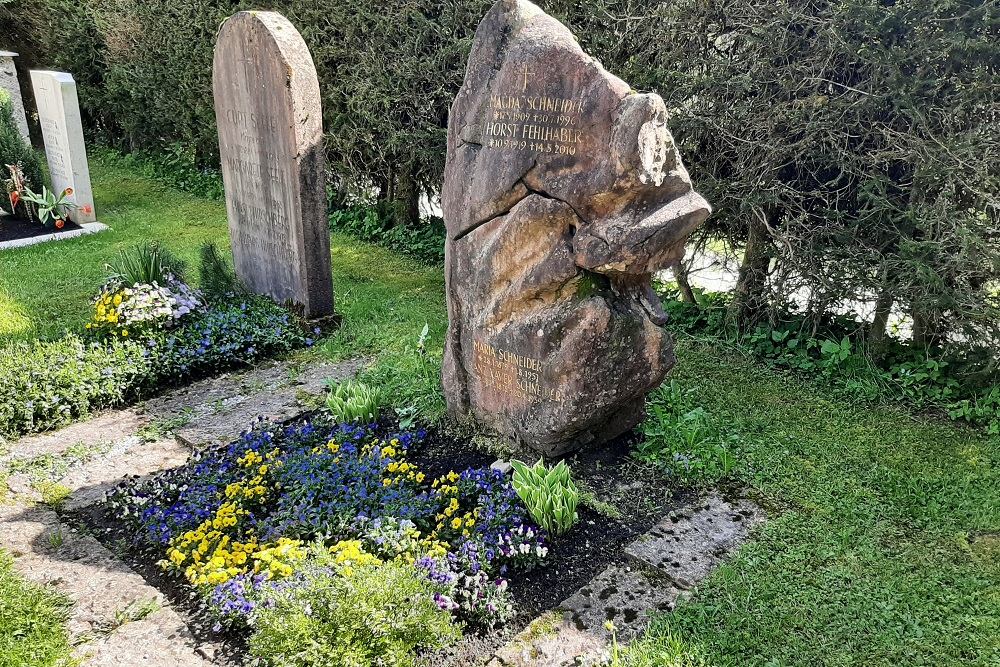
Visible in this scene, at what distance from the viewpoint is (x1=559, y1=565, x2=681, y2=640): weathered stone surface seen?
353cm

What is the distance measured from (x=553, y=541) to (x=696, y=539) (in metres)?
0.75

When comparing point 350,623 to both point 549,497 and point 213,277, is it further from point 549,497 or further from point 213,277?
point 213,277

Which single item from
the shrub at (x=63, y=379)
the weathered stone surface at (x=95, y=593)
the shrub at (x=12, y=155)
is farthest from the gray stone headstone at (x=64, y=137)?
the weathered stone surface at (x=95, y=593)

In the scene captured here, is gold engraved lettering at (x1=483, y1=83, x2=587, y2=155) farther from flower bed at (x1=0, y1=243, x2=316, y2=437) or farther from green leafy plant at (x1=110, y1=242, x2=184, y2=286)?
green leafy plant at (x1=110, y1=242, x2=184, y2=286)

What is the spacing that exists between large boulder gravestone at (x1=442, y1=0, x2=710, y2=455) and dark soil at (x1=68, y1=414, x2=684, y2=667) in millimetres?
238

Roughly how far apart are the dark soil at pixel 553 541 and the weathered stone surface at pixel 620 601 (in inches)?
3.0

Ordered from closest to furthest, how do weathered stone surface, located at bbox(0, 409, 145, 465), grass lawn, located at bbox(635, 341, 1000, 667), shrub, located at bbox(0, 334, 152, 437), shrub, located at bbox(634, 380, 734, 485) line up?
grass lawn, located at bbox(635, 341, 1000, 667), shrub, located at bbox(634, 380, 734, 485), weathered stone surface, located at bbox(0, 409, 145, 465), shrub, located at bbox(0, 334, 152, 437)

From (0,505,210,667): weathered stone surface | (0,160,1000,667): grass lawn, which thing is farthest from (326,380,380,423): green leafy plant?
(0,505,210,667): weathered stone surface

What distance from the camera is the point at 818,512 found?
4.39 m

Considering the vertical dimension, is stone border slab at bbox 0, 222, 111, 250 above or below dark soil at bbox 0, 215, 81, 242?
below

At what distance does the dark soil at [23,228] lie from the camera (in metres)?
9.46

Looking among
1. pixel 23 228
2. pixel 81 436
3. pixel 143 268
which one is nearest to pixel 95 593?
pixel 81 436

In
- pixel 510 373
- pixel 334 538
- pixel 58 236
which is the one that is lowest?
pixel 334 538

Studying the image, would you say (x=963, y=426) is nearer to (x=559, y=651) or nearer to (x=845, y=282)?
(x=845, y=282)
